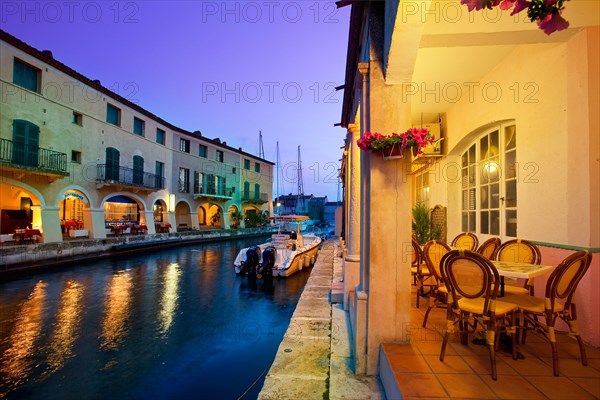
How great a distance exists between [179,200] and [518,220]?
25.0 meters

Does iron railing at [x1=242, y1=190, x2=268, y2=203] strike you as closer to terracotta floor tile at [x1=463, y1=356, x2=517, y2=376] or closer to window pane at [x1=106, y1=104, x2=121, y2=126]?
window pane at [x1=106, y1=104, x2=121, y2=126]

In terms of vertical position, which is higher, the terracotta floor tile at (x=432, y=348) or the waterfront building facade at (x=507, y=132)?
the waterfront building facade at (x=507, y=132)

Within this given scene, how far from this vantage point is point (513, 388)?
7.64 ft

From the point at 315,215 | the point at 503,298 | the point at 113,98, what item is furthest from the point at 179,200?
the point at 315,215

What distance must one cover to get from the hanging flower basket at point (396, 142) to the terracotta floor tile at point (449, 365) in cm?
189

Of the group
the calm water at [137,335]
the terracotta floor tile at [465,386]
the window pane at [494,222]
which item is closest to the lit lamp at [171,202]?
the calm water at [137,335]

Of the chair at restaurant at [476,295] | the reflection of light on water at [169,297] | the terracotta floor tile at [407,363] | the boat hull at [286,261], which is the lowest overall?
the reflection of light on water at [169,297]

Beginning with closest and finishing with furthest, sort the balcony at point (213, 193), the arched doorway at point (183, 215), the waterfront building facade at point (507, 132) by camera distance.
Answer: the waterfront building facade at point (507, 132) < the balcony at point (213, 193) < the arched doorway at point (183, 215)

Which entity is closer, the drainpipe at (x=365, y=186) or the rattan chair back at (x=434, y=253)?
the drainpipe at (x=365, y=186)

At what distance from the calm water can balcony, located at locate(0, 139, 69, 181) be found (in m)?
4.67

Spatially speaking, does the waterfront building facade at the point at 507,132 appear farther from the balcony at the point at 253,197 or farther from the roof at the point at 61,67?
the balcony at the point at 253,197

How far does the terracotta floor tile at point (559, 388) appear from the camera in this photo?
87.3 inches

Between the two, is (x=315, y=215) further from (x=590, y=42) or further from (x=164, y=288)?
(x=590, y=42)

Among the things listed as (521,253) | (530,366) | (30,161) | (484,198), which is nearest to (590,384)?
(530,366)
